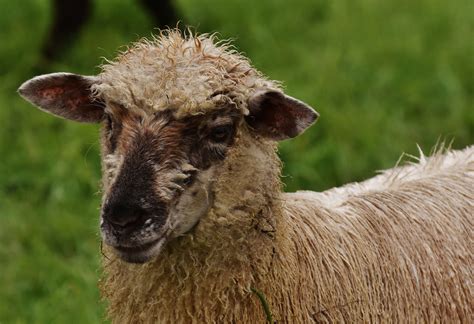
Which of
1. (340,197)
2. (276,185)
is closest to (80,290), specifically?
(340,197)

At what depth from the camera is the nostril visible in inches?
118

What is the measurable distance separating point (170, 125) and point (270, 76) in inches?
193

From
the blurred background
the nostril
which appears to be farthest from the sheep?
the blurred background

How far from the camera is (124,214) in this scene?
3.00 metres

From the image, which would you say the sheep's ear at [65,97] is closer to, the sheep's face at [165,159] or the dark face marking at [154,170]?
the sheep's face at [165,159]

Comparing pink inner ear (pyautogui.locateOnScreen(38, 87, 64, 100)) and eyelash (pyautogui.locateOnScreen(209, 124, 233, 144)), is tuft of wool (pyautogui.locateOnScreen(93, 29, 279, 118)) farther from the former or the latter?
pink inner ear (pyautogui.locateOnScreen(38, 87, 64, 100))

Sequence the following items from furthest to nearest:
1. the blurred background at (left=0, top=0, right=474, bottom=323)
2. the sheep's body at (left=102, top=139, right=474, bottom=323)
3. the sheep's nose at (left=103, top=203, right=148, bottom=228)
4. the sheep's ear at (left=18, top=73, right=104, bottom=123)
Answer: the blurred background at (left=0, top=0, right=474, bottom=323)
the sheep's ear at (left=18, top=73, right=104, bottom=123)
the sheep's body at (left=102, top=139, right=474, bottom=323)
the sheep's nose at (left=103, top=203, right=148, bottom=228)

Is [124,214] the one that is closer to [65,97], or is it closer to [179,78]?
[179,78]

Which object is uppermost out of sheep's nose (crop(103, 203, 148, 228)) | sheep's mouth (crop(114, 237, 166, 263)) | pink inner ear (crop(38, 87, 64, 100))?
pink inner ear (crop(38, 87, 64, 100))

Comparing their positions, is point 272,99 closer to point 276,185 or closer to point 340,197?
point 276,185

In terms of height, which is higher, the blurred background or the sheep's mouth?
the blurred background

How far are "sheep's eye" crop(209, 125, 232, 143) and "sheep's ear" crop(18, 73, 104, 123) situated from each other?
1.57 feet

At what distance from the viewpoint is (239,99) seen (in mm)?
3273

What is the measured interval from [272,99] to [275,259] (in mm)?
541
